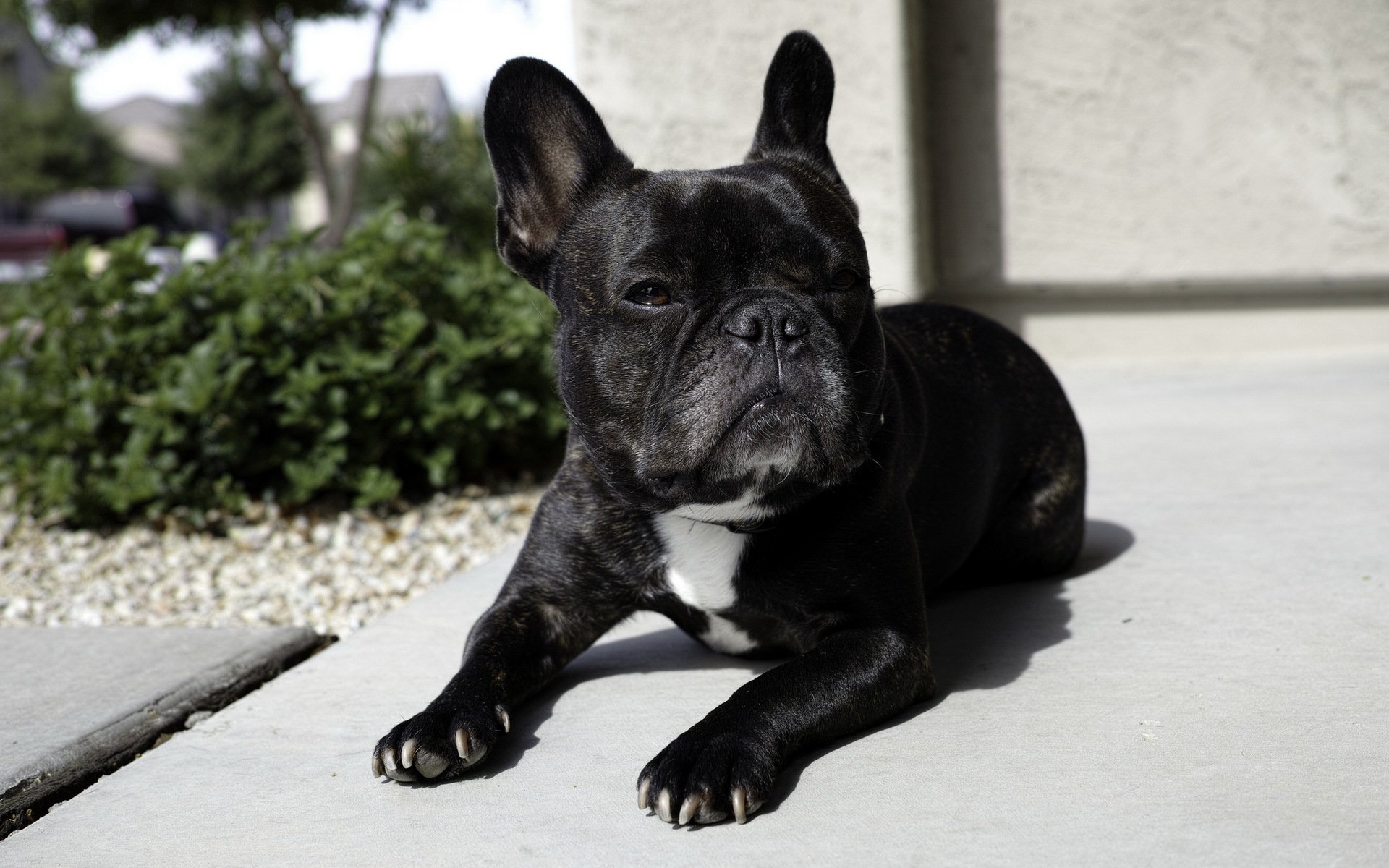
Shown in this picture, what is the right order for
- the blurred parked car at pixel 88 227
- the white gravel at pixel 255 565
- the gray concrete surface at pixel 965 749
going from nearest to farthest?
the gray concrete surface at pixel 965 749
the white gravel at pixel 255 565
the blurred parked car at pixel 88 227

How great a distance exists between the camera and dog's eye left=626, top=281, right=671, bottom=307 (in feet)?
7.91

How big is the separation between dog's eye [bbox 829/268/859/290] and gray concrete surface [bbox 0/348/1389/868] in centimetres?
87

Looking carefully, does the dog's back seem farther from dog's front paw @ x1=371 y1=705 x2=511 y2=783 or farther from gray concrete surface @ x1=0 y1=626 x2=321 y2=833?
gray concrete surface @ x1=0 y1=626 x2=321 y2=833

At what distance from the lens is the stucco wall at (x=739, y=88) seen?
635 cm

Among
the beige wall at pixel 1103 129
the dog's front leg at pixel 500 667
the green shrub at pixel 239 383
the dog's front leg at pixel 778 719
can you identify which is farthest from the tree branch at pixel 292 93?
the dog's front leg at pixel 778 719

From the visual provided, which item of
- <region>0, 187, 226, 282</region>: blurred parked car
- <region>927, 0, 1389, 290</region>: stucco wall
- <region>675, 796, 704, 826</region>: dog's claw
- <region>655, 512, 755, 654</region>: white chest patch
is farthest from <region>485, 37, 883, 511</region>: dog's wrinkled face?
<region>0, 187, 226, 282</region>: blurred parked car

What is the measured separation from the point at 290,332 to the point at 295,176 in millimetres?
47260

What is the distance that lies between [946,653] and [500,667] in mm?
1030

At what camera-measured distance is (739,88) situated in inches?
254

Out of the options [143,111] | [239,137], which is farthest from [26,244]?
[143,111]

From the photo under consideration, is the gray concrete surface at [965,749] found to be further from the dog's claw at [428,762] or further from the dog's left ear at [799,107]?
the dog's left ear at [799,107]

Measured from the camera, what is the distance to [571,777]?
2258mm

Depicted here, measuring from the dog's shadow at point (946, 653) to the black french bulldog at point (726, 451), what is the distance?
0.07 metres

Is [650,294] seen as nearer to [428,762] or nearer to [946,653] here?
[428,762]
